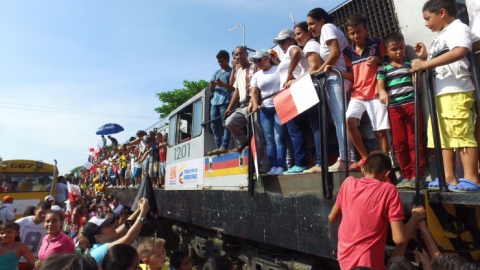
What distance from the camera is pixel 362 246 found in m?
2.66

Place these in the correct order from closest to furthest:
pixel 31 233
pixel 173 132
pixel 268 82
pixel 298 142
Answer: pixel 298 142 → pixel 268 82 → pixel 31 233 → pixel 173 132

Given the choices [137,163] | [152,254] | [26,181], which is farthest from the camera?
[26,181]

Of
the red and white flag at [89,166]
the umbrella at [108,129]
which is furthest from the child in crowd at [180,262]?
the red and white flag at [89,166]

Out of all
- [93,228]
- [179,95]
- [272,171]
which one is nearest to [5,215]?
[93,228]

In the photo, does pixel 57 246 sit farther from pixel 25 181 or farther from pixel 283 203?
pixel 25 181

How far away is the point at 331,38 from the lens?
390cm

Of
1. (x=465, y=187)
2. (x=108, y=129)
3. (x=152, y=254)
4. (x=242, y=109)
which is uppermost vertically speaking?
(x=108, y=129)

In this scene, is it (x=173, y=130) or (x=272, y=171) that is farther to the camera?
(x=173, y=130)

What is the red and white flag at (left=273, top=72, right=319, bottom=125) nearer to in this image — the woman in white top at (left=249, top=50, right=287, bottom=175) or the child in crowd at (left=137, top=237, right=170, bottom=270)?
the woman in white top at (left=249, top=50, right=287, bottom=175)

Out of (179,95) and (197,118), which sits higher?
(179,95)

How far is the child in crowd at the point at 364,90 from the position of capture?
Result: 11.7 feet

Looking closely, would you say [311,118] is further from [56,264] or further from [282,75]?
[56,264]

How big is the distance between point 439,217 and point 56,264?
8.26 feet

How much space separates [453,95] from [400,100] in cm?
49
